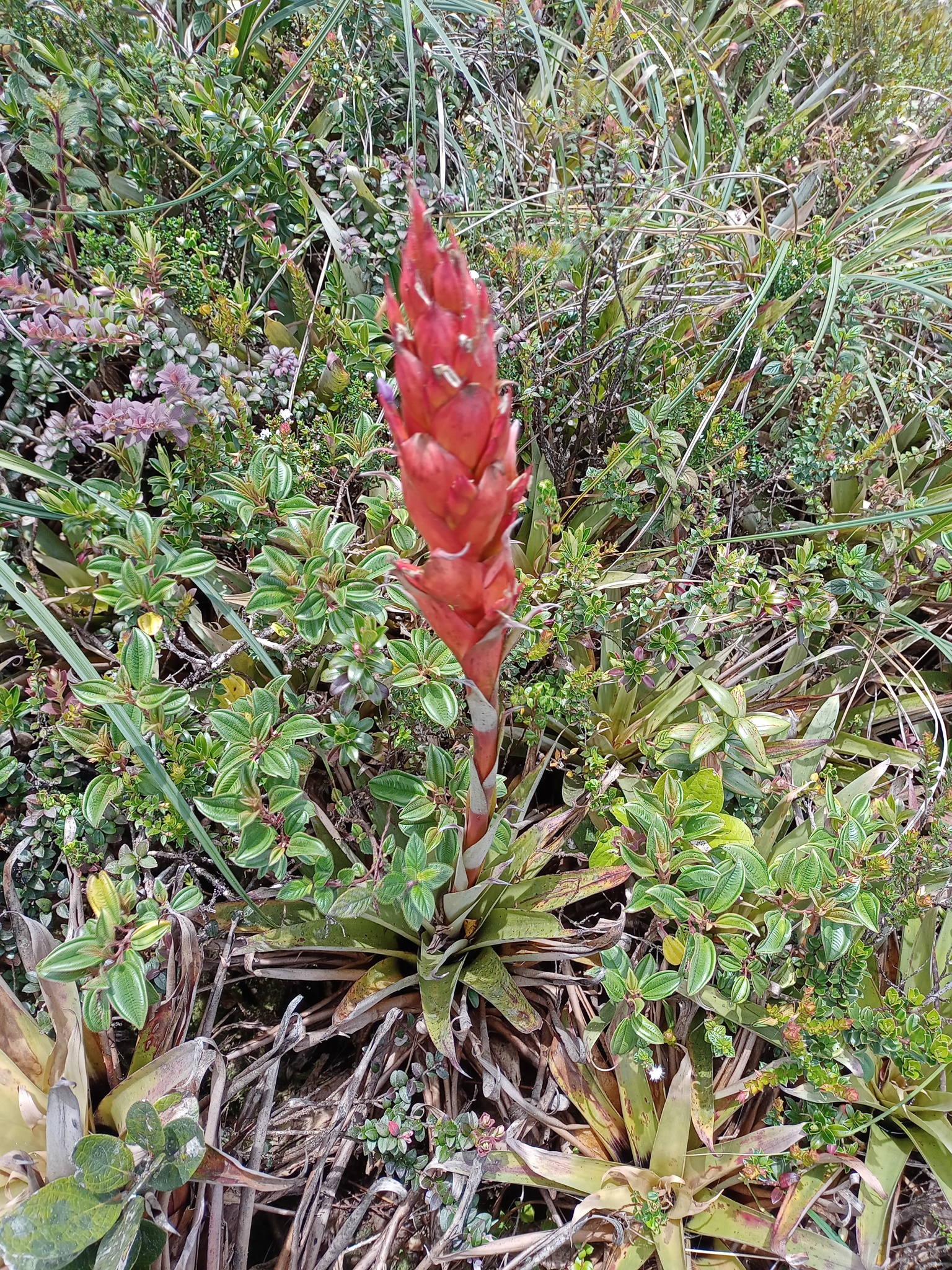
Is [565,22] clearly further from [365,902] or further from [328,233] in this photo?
[365,902]

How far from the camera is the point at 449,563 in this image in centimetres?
85

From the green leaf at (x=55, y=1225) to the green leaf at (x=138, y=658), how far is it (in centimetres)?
89

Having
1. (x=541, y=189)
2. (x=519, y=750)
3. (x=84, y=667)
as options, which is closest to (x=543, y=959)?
(x=519, y=750)

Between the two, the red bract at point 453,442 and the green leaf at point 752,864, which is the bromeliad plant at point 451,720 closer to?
the red bract at point 453,442

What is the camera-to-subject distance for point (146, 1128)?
1276 mm

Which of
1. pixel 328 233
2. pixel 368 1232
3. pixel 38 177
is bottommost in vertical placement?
pixel 368 1232

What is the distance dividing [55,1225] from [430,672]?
45.3 inches

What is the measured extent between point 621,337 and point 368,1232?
2.41m

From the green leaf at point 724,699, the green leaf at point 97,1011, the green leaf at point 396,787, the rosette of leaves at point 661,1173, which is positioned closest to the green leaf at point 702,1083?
the rosette of leaves at point 661,1173

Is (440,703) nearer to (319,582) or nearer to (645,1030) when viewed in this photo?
(319,582)

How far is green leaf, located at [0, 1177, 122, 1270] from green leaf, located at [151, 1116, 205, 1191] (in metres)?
0.08

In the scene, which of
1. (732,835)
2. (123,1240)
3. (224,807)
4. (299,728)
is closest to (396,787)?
(299,728)

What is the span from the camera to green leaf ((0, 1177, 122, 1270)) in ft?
3.84

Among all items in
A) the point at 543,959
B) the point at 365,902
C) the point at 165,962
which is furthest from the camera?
the point at 543,959
